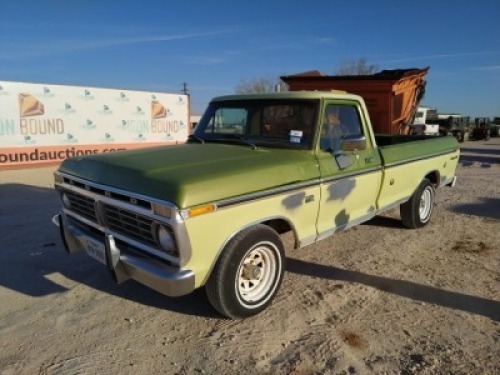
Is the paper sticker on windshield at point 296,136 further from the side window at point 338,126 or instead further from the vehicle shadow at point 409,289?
the vehicle shadow at point 409,289

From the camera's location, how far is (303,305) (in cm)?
405

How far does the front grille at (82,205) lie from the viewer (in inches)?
155

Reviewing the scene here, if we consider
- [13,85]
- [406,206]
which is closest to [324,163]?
[406,206]

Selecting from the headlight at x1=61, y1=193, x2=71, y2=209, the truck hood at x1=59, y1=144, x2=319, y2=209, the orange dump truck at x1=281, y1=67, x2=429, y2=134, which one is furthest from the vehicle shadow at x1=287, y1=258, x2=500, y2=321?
the orange dump truck at x1=281, y1=67, x2=429, y2=134

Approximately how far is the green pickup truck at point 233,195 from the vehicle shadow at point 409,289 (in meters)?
0.58

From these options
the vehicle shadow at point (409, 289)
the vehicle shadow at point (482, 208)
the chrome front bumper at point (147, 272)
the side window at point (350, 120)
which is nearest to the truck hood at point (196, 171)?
the chrome front bumper at point (147, 272)

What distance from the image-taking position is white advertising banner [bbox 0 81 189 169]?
1400 centimetres

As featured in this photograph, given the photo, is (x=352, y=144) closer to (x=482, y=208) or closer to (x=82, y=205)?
(x=82, y=205)

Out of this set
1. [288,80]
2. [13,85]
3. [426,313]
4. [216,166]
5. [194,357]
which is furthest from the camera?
[13,85]

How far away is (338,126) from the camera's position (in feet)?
15.5

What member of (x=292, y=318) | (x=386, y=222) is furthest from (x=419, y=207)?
(x=292, y=318)

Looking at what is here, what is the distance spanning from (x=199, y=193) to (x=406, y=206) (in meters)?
4.20

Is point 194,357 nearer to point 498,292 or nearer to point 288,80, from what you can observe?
point 498,292

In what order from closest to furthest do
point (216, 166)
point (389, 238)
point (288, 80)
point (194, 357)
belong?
point (194, 357) < point (216, 166) < point (389, 238) < point (288, 80)
